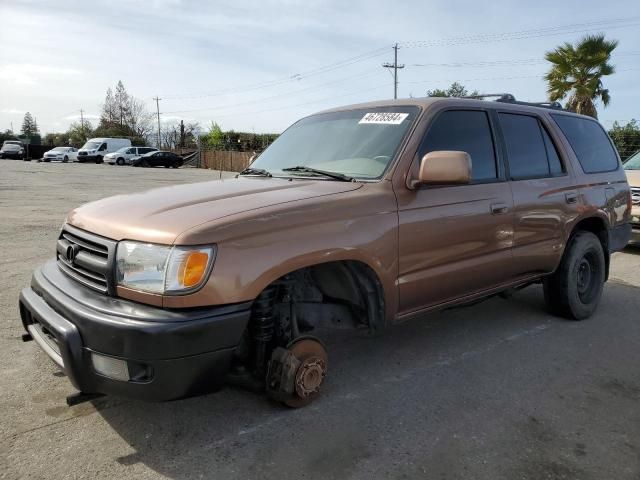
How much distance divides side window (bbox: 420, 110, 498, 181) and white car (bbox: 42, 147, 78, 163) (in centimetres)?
4422

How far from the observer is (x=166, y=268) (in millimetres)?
2391

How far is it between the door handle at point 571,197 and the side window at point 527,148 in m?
0.21

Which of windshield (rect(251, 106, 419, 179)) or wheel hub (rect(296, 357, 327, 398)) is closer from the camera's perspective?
wheel hub (rect(296, 357, 327, 398))

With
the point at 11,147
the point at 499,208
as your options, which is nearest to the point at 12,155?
the point at 11,147

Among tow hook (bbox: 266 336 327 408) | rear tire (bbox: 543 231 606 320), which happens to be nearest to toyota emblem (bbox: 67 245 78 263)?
tow hook (bbox: 266 336 327 408)

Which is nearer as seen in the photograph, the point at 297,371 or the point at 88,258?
the point at 88,258

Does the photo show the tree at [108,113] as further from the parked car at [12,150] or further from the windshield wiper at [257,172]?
the windshield wiper at [257,172]

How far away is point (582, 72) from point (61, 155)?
38.0m

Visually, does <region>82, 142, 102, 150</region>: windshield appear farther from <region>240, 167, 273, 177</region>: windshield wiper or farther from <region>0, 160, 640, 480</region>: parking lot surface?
<region>240, 167, 273, 177</region>: windshield wiper

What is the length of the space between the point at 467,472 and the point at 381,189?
1.57m

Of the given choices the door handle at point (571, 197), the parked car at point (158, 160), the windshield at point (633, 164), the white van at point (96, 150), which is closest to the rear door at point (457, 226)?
the door handle at point (571, 197)

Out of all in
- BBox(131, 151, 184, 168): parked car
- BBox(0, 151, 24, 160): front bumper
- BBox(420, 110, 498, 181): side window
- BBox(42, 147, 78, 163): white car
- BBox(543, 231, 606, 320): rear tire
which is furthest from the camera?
BBox(0, 151, 24, 160): front bumper

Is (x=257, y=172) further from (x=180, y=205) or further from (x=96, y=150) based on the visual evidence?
(x=96, y=150)

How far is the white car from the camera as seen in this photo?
1638 inches
